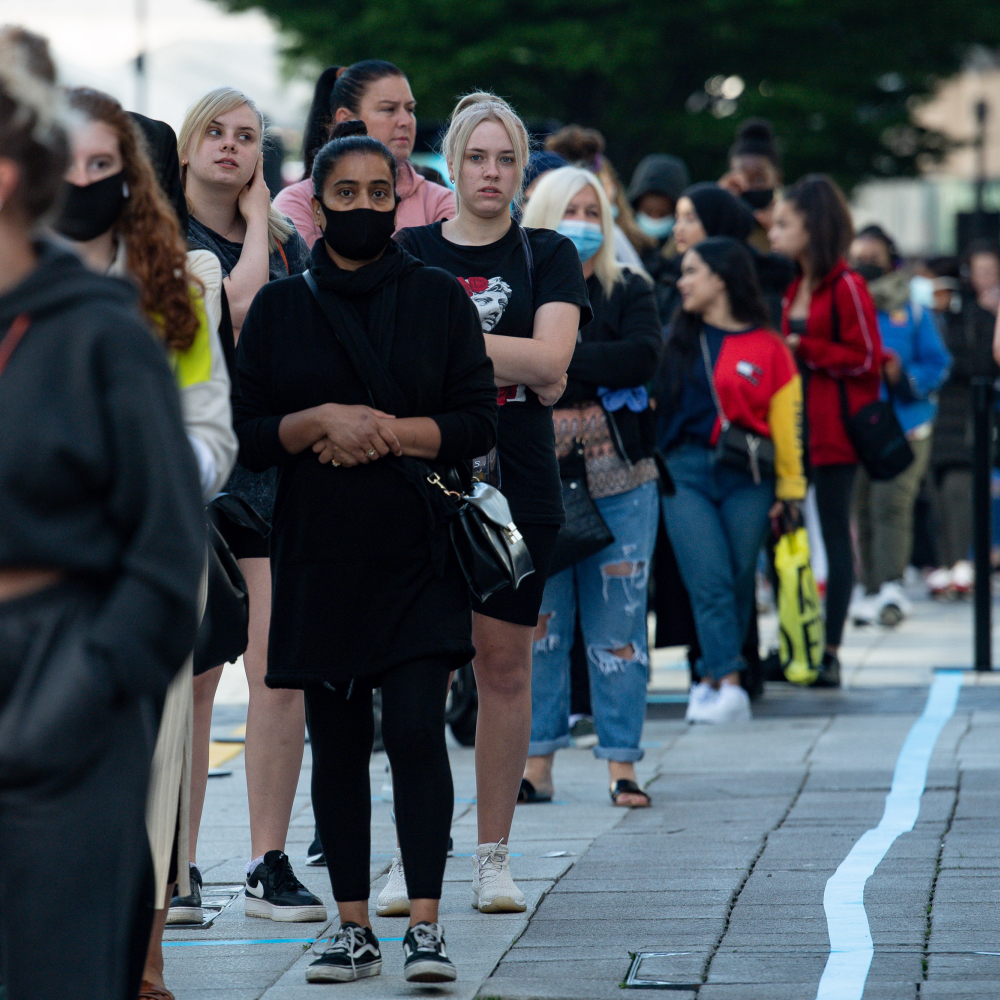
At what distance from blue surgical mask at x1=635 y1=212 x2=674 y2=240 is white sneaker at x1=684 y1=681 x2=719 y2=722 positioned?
10.4 ft

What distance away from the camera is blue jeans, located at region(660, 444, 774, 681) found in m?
8.07

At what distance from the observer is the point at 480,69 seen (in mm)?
29016

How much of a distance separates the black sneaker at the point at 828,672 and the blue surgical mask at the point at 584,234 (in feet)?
10.7

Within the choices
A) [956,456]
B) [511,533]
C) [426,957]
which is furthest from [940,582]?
[426,957]

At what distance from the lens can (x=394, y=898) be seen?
15.5ft

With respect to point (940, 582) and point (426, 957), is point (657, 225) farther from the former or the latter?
point (426, 957)

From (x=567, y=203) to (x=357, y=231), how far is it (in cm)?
227

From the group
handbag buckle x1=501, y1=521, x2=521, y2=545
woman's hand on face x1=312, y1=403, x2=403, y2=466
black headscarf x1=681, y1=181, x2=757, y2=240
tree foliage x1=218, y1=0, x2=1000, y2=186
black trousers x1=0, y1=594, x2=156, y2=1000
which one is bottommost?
black trousers x1=0, y1=594, x2=156, y2=1000

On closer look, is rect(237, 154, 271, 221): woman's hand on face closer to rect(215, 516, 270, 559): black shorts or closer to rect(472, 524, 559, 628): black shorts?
rect(215, 516, 270, 559): black shorts

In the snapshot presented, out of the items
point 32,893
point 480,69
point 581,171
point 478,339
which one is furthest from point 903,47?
point 32,893

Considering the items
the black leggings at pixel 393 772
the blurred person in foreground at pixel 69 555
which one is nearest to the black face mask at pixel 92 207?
Answer: the blurred person in foreground at pixel 69 555

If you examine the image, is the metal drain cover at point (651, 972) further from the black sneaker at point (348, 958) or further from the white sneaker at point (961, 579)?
the white sneaker at point (961, 579)

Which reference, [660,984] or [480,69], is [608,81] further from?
[660,984]

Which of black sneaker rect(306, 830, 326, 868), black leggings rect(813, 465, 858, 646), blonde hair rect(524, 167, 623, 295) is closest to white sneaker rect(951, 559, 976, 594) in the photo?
black leggings rect(813, 465, 858, 646)
